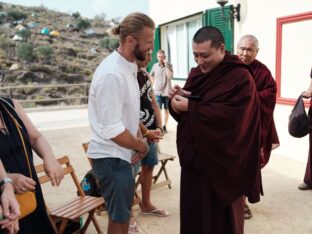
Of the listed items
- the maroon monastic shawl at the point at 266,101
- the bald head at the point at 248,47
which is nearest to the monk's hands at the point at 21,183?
the maroon monastic shawl at the point at 266,101

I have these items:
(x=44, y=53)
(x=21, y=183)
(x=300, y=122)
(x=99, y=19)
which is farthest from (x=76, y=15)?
(x=21, y=183)

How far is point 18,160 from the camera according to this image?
164 cm

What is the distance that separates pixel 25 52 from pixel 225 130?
114 feet

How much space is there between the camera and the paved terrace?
3.11m

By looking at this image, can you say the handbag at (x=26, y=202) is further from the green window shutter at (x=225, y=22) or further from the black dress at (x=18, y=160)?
the green window shutter at (x=225, y=22)

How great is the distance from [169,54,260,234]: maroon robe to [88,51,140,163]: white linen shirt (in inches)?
14.7

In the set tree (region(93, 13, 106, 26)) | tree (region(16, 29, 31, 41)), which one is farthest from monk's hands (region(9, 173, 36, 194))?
tree (region(93, 13, 106, 26))

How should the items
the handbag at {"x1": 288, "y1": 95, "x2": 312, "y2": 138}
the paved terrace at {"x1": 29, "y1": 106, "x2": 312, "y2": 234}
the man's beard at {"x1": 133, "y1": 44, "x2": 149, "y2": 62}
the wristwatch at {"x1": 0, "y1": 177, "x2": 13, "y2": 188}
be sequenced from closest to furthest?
the wristwatch at {"x1": 0, "y1": 177, "x2": 13, "y2": 188} → the man's beard at {"x1": 133, "y1": 44, "x2": 149, "y2": 62} → the paved terrace at {"x1": 29, "y1": 106, "x2": 312, "y2": 234} → the handbag at {"x1": 288, "y1": 95, "x2": 312, "y2": 138}

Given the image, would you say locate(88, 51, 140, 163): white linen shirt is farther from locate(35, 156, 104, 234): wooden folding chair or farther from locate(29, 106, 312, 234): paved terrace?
locate(29, 106, 312, 234): paved terrace

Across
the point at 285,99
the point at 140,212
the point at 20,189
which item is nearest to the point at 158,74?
the point at 285,99

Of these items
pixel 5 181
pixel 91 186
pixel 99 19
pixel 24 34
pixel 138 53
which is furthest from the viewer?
pixel 99 19

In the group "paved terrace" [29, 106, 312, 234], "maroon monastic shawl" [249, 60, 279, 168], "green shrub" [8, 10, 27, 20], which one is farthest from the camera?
"green shrub" [8, 10, 27, 20]

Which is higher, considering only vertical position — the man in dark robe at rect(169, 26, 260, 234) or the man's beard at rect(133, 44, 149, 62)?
the man's beard at rect(133, 44, 149, 62)

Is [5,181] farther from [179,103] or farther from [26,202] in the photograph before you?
[179,103]
